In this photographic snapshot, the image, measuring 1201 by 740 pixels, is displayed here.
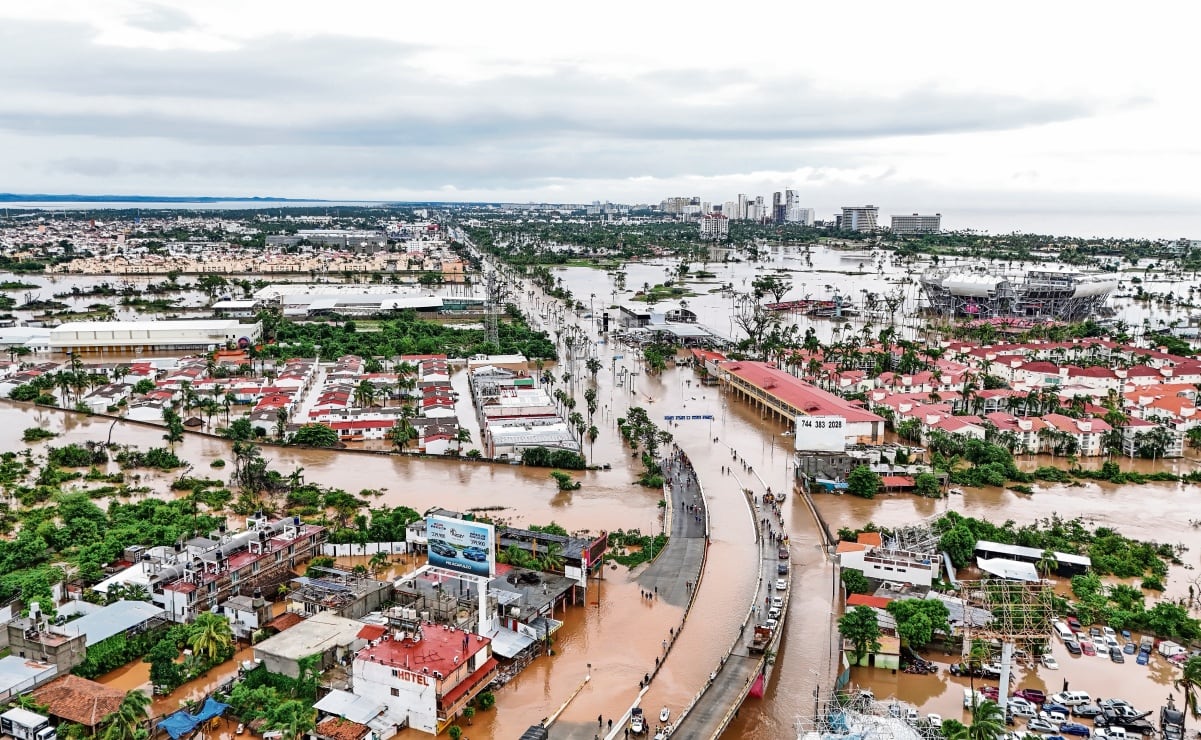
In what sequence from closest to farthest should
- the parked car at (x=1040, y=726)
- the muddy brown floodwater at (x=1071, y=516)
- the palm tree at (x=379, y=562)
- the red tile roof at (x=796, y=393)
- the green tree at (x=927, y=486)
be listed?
the parked car at (x=1040, y=726), the muddy brown floodwater at (x=1071, y=516), the palm tree at (x=379, y=562), the green tree at (x=927, y=486), the red tile roof at (x=796, y=393)

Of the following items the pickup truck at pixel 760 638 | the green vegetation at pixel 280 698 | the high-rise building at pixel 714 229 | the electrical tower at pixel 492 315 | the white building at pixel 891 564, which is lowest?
the green vegetation at pixel 280 698

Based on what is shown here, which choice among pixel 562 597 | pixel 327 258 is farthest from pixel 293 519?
pixel 327 258

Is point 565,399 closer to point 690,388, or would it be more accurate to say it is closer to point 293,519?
point 690,388

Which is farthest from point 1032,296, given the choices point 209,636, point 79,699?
point 79,699

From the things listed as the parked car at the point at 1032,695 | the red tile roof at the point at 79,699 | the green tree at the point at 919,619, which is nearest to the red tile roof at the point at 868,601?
the green tree at the point at 919,619

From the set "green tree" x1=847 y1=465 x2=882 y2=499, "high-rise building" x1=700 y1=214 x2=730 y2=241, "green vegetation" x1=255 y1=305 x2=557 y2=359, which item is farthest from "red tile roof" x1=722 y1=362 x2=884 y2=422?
"high-rise building" x1=700 y1=214 x2=730 y2=241

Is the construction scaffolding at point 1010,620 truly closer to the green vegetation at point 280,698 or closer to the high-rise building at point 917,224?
the green vegetation at point 280,698

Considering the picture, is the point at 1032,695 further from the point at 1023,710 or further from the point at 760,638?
the point at 760,638
